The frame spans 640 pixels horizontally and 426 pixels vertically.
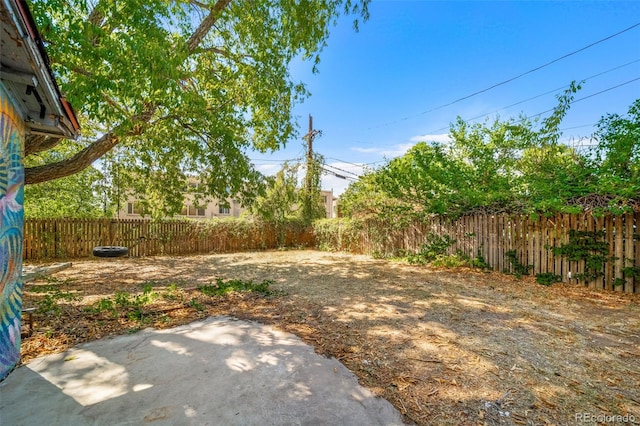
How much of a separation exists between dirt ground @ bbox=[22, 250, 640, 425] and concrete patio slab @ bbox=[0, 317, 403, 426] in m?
0.31

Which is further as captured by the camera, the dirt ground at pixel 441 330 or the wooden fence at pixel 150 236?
the wooden fence at pixel 150 236

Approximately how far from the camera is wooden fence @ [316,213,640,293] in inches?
201

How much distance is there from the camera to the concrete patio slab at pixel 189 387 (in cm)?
175

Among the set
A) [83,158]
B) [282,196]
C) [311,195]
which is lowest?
[282,196]

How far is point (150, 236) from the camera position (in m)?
11.2

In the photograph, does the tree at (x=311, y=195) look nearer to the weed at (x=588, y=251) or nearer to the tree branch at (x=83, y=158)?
the tree branch at (x=83, y=158)

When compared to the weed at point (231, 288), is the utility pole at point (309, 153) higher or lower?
higher

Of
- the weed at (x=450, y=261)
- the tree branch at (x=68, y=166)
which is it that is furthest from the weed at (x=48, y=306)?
the weed at (x=450, y=261)

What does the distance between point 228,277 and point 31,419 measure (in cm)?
486

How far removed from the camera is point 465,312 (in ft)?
13.1

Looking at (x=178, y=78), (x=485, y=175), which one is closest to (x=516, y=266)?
(x=485, y=175)

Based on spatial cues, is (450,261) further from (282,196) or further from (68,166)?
(68,166)

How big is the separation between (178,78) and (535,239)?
7.91 metres

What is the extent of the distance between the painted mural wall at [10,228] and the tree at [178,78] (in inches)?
63.3
